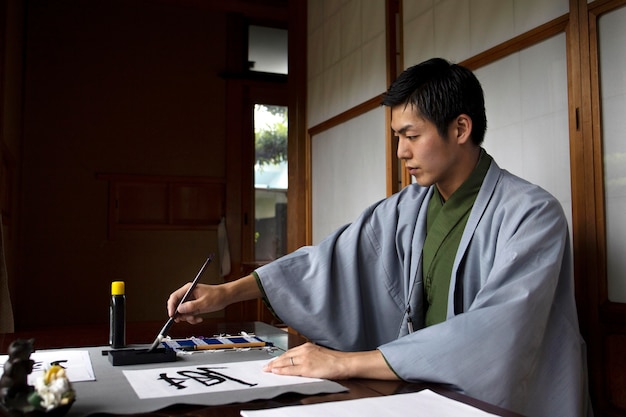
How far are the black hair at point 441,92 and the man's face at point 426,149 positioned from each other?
0.02 metres

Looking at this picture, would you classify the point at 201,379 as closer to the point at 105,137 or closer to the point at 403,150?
the point at 403,150

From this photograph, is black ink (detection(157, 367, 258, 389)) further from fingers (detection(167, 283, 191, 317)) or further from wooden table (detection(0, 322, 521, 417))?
fingers (detection(167, 283, 191, 317))

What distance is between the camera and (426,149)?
162cm

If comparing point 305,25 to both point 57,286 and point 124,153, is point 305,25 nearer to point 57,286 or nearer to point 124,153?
point 124,153

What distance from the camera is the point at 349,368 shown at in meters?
1.14

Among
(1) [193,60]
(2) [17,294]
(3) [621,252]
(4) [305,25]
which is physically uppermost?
(1) [193,60]

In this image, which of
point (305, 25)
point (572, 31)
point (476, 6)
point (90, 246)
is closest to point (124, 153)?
point (90, 246)

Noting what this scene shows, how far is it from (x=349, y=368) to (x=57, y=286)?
5494 mm

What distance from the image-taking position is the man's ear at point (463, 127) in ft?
5.24

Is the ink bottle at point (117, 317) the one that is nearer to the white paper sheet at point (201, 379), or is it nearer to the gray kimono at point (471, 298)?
the white paper sheet at point (201, 379)

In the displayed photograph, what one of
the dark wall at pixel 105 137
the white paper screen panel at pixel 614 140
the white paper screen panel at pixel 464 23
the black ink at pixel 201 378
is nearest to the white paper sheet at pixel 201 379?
the black ink at pixel 201 378

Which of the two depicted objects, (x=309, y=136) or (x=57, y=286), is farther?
(x=57, y=286)

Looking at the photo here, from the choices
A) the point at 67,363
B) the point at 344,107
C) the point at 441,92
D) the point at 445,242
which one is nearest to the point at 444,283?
the point at 445,242

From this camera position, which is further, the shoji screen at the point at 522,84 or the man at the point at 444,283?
the shoji screen at the point at 522,84
